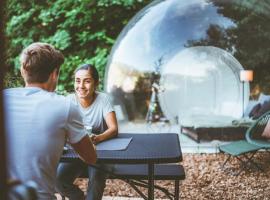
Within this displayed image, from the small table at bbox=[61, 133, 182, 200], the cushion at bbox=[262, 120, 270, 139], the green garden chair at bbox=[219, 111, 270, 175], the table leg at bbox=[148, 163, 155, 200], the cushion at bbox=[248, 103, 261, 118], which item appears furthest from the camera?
the cushion at bbox=[248, 103, 261, 118]

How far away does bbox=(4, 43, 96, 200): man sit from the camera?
6.03 feet

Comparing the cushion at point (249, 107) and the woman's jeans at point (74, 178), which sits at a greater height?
the cushion at point (249, 107)

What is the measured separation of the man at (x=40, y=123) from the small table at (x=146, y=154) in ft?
1.55

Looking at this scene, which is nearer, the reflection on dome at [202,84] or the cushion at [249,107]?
the cushion at [249,107]

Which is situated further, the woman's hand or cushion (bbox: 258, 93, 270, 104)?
cushion (bbox: 258, 93, 270, 104)

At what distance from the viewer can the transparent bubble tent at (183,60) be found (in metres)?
7.93

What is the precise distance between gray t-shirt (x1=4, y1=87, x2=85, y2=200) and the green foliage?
23.0 ft

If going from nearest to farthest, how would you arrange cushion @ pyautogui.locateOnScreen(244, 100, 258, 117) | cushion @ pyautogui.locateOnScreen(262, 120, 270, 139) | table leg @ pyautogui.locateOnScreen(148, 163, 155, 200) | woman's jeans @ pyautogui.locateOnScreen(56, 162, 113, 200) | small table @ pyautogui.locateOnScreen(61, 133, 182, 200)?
small table @ pyautogui.locateOnScreen(61, 133, 182, 200)
table leg @ pyautogui.locateOnScreen(148, 163, 155, 200)
woman's jeans @ pyautogui.locateOnScreen(56, 162, 113, 200)
cushion @ pyautogui.locateOnScreen(262, 120, 270, 139)
cushion @ pyautogui.locateOnScreen(244, 100, 258, 117)

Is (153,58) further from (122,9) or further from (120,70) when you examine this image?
(122,9)

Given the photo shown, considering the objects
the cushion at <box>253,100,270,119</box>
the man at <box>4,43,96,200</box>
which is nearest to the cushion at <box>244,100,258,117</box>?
the cushion at <box>253,100,270,119</box>

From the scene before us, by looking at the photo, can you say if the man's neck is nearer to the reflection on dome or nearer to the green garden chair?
the green garden chair

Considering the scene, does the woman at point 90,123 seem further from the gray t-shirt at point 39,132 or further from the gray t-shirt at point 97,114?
the gray t-shirt at point 39,132

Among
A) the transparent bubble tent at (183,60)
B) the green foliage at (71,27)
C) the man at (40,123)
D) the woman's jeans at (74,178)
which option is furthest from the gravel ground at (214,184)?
the green foliage at (71,27)

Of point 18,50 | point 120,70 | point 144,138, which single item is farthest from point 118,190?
point 18,50
